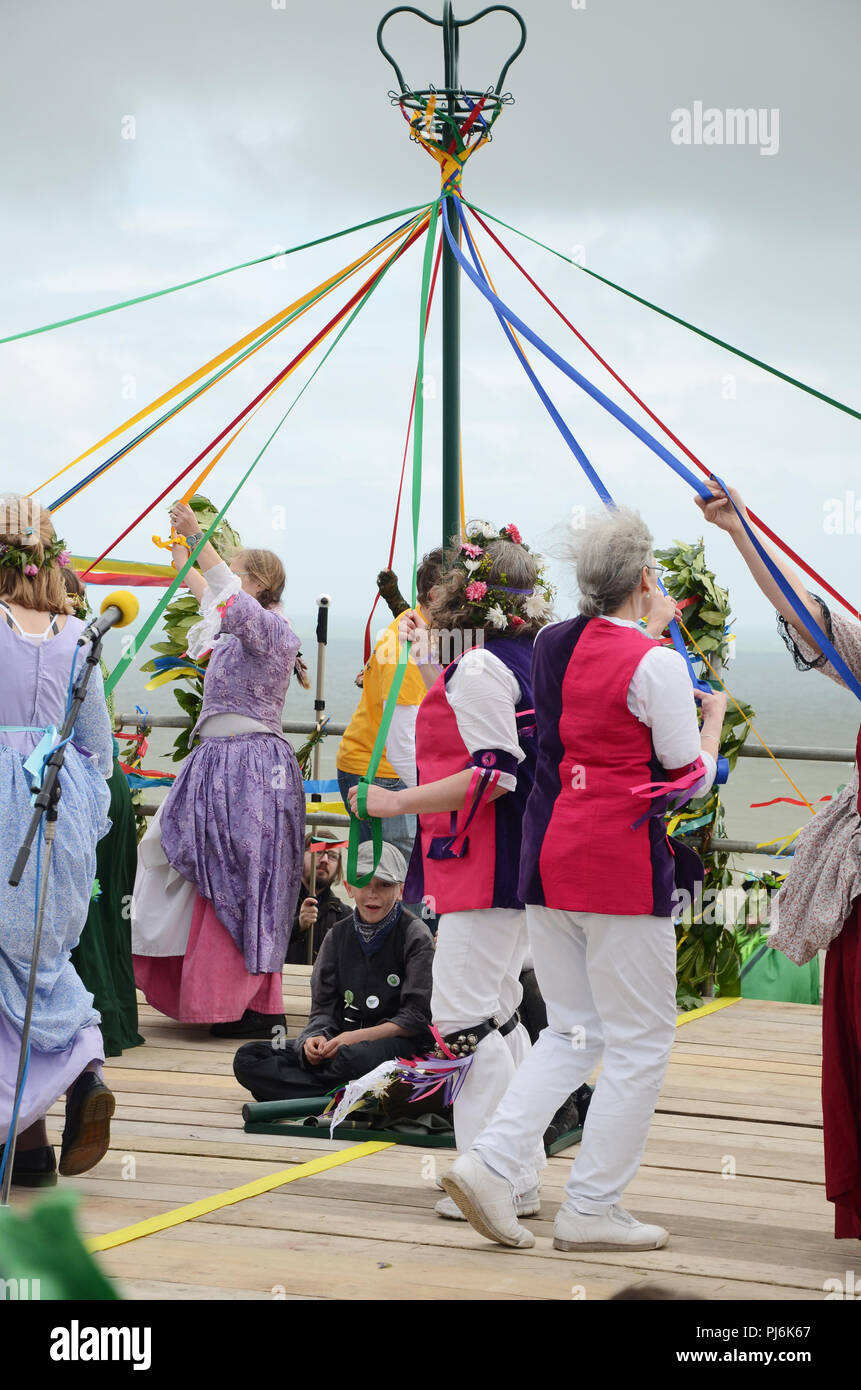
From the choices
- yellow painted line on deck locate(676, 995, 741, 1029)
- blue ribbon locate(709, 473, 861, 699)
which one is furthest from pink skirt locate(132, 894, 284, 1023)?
blue ribbon locate(709, 473, 861, 699)

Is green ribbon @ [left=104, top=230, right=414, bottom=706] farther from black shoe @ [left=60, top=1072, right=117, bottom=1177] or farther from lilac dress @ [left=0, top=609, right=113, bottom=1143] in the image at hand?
black shoe @ [left=60, top=1072, right=117, bottom=1177]

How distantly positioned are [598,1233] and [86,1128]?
1130 mm

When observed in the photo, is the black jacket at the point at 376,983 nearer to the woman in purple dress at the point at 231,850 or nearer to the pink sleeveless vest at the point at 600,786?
the woman in purple dress at the point at 231,850

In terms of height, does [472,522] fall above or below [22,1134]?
above

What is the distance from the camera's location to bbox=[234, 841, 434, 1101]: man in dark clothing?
12.2ft

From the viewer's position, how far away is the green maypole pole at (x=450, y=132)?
12.6ft

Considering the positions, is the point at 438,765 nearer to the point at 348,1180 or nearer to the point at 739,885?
the point at 348,1180

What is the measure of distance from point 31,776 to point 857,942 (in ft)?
5.42

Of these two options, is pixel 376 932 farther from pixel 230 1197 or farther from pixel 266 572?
pixel 266 572

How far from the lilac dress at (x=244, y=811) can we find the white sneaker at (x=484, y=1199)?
2.02 m

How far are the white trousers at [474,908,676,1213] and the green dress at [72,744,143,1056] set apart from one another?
2.07 m

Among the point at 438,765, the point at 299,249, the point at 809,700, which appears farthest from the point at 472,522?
the point at 809,700

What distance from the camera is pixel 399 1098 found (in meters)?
3.49

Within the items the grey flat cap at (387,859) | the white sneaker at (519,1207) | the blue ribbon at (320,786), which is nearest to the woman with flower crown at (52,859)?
the white sneaker at (519,1207)
